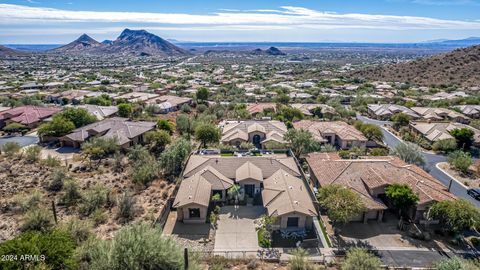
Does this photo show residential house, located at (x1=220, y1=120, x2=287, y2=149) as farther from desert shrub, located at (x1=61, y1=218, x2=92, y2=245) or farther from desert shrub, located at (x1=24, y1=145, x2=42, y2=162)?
desert shrub, located at (x1=24, y1=145, x2=42, y2=162)

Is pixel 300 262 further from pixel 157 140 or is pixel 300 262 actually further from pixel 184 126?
pixel 184 126

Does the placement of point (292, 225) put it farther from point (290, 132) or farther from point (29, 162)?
point (29, 162)

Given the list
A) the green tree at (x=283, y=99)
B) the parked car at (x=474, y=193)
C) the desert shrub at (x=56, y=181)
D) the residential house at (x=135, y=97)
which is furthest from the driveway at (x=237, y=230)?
the residential house at (x=135, y=97)

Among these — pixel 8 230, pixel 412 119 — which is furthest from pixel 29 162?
pixel 412 119

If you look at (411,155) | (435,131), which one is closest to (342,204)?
(411,155)

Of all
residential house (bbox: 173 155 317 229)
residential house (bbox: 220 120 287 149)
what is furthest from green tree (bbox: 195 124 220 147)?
residential house (bbox: 173 155 317 229)

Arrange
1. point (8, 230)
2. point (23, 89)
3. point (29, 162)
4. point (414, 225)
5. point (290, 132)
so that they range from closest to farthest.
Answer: point (8, 230), point (414, 225), point (29, 162), point (290, 132), point (23, 89)
